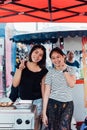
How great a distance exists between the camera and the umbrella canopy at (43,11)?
4.11m

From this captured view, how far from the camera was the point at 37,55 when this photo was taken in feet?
12.5

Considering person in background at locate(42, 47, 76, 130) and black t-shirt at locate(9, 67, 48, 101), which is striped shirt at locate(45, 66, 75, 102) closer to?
person in background at locate(42, 47, 76, 130)

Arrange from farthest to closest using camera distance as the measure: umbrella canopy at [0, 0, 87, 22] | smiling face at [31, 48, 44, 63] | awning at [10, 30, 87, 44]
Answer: awning at [10, 30, 87, 44], umbrella canopy at [0, 0, 87, 22], smiling face at [31, 48, 44, 63]

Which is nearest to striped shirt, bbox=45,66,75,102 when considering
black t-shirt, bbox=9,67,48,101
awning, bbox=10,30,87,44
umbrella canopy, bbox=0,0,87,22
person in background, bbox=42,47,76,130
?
person in background, bbox=42,47,76,130

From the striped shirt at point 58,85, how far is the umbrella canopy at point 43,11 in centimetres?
90

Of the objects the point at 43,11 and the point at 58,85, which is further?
the point at 43,11

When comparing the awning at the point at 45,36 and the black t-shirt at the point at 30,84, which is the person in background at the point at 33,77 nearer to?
the black t-shirt at the point at 30,84

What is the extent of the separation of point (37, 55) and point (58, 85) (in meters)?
0.42

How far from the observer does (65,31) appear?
560 cm

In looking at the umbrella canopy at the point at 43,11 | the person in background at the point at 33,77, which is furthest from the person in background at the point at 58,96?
the umbrella canopy at the point at 43,11

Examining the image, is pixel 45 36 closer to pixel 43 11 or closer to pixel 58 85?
pixel 43 11

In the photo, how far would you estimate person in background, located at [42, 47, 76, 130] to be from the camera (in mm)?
3701

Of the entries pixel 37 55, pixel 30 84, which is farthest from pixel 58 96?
pixel 37 55

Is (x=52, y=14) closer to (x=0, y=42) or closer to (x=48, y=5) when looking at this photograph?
(x=48, y=5)
